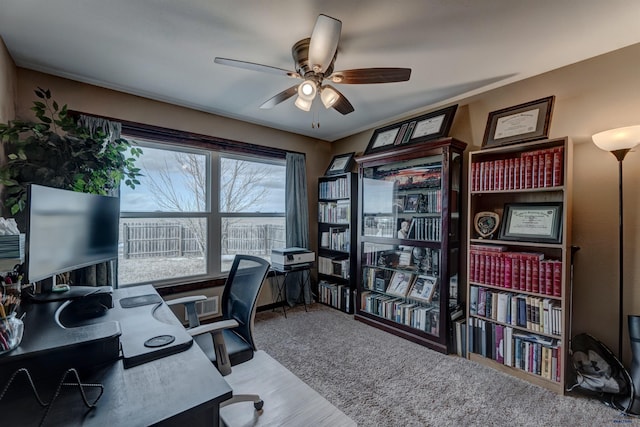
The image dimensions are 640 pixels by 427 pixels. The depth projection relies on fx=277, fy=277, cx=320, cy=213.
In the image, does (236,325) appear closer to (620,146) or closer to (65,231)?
(65,231)

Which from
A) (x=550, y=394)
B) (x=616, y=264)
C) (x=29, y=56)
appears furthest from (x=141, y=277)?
(x=616, y=264)

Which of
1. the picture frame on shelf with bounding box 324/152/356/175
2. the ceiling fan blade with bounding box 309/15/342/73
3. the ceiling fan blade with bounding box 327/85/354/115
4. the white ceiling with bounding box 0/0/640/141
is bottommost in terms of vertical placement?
the picture frame on shelf with bounding box 324/152/356/175

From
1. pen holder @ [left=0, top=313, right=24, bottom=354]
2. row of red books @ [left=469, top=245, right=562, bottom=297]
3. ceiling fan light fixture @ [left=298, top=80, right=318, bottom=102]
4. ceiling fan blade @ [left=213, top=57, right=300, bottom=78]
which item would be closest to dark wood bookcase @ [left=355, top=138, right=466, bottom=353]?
row of red books @ [left=469, top=245, right=562, bottom=297]

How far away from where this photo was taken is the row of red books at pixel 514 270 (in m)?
2.00

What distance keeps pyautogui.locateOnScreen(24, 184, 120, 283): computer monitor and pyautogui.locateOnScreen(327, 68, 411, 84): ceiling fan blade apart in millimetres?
1636

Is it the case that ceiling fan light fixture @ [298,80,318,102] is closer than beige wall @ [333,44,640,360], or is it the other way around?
ceiling fan light fixture @ [298,80,318,102]

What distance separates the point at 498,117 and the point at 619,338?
181 centimetres

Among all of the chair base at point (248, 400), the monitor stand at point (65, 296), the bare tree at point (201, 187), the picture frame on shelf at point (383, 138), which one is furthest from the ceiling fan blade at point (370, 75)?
the bare tree at point (201, 187)

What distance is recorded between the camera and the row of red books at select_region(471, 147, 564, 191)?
2.01m

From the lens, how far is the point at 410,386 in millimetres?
2031

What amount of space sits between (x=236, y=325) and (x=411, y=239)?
1.96m

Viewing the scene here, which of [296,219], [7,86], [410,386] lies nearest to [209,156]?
[296,219]

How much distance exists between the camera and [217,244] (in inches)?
128

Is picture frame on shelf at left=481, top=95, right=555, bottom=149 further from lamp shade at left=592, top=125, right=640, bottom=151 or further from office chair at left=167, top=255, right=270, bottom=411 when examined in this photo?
office chair at left=167, top=255, right=270, bottom=411
